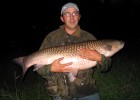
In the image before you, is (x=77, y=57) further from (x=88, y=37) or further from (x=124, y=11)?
(x=124, y=11)

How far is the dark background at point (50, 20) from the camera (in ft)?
58.3

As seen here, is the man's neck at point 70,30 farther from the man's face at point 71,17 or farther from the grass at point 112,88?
the grass at point 112,88

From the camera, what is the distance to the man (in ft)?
13.4

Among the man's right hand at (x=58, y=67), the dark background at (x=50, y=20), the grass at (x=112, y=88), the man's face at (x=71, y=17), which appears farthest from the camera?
the dark background at (x=50, y=20)

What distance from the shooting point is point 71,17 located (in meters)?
4.18

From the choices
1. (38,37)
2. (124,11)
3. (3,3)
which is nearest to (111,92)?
(38,37)

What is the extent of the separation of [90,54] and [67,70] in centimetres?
46

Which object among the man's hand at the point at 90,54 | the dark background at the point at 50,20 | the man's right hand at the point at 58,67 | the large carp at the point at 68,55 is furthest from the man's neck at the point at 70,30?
the dark background at the point at 50,20

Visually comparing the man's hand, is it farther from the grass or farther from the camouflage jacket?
the grass

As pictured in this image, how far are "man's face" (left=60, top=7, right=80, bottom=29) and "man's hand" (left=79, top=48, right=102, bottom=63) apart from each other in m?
0.44

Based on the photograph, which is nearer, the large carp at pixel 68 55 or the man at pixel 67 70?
the man at pixel 67 70

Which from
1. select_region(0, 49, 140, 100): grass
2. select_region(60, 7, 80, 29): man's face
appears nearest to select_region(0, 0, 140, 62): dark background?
select_region(0, 49, 140, 100): grass

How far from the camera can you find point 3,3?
23.4 meters

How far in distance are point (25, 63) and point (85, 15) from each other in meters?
18.5
